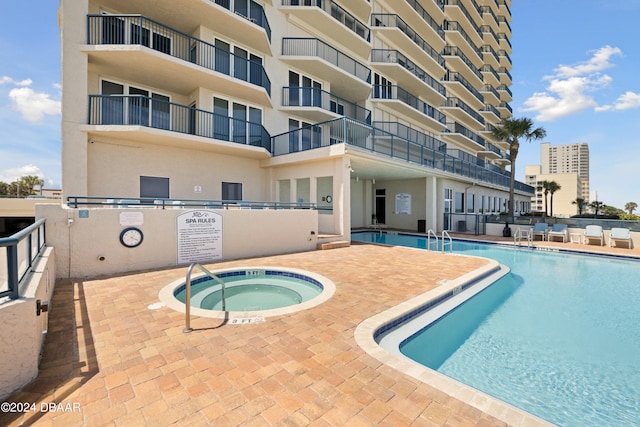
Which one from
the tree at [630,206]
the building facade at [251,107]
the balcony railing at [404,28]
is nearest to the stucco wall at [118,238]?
the building facade at [251,107]

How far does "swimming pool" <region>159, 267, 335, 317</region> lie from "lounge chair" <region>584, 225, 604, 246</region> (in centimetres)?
1577

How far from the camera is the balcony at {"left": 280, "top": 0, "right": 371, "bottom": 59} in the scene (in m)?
15.1

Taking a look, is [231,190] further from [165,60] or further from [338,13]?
[338,13]

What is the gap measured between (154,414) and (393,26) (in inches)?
1028

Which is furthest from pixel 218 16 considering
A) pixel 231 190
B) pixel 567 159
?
pixel 567 159

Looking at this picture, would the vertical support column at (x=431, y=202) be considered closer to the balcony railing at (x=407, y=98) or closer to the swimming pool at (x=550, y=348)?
the balcony railing at (x=407, y=98)

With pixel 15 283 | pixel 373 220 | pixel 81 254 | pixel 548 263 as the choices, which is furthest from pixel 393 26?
pixel 15 283

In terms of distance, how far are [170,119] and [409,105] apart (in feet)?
58.8

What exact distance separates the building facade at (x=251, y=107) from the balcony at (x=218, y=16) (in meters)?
0.06

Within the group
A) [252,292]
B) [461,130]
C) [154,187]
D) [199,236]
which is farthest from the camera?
[461,130]

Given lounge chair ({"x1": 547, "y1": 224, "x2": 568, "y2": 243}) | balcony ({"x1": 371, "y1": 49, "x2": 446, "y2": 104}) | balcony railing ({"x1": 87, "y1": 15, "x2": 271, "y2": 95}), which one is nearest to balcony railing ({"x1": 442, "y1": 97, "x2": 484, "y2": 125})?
balcony ({"x1": 371, "y1": 49, "x2": 446, "y2": 104})

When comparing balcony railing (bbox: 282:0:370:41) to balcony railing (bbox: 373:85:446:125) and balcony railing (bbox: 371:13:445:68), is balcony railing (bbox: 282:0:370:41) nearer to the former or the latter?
balcony railing (bbox: 371:13:445:68)

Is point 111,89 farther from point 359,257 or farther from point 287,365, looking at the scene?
point 287,365

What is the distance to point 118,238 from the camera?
6.77 meters
